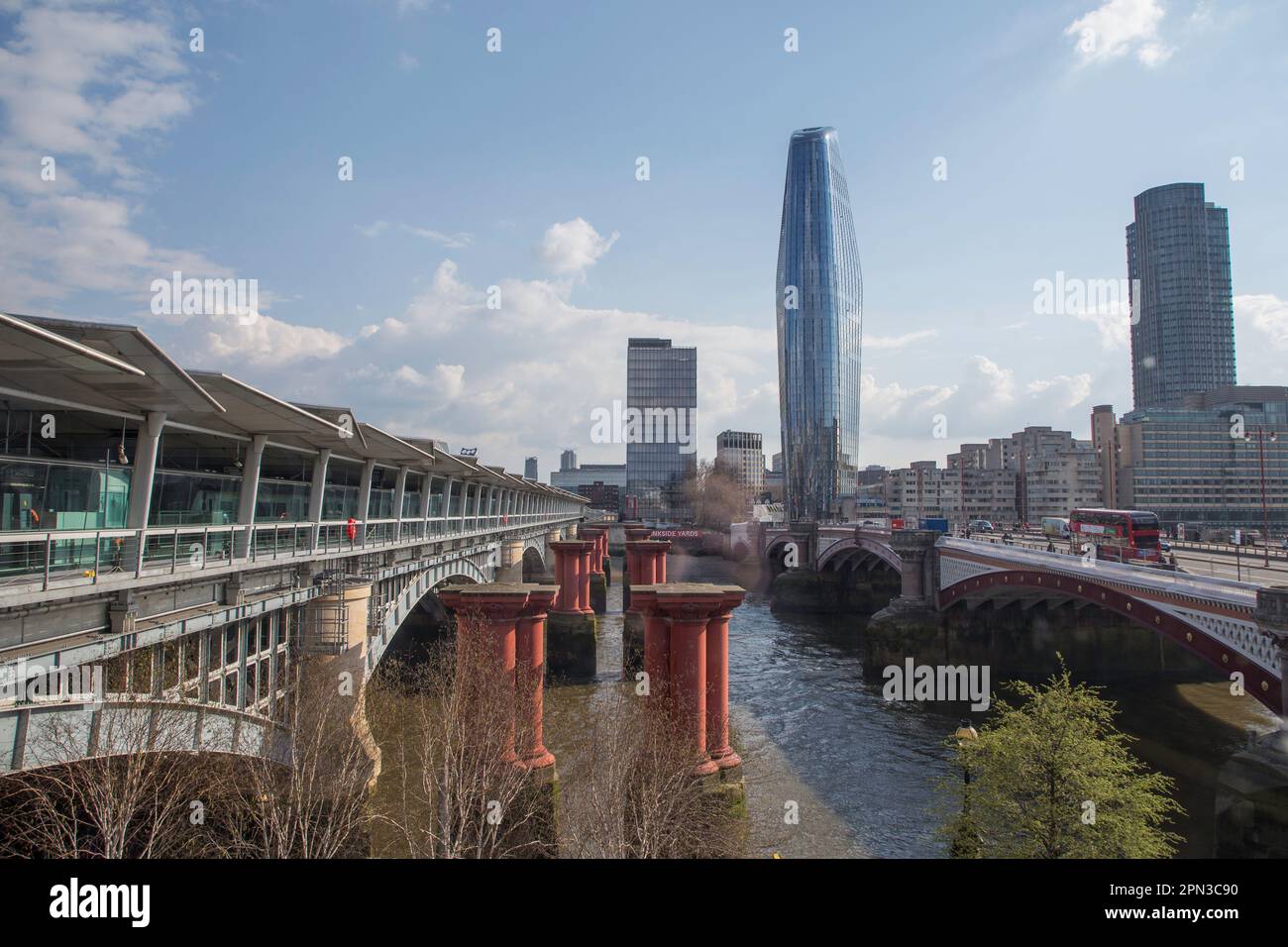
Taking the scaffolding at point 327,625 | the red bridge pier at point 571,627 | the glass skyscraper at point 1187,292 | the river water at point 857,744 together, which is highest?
the glass skyscraper at point 1187,292

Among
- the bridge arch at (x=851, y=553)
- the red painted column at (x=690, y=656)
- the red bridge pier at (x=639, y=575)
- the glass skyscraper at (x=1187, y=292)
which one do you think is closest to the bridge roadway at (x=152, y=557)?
the red painted column at (x=690, y=656)

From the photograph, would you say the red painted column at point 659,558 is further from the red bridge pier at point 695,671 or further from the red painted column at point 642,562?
the red bridge pier at point 695,671

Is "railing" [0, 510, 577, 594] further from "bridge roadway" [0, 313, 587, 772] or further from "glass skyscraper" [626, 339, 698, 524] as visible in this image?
"glass skyscraper" [626, 339, 698, 524]

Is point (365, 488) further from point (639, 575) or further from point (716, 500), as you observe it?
point (716, 500)

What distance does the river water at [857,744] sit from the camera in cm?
1744

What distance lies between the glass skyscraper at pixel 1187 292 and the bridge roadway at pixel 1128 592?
169537 millimetres

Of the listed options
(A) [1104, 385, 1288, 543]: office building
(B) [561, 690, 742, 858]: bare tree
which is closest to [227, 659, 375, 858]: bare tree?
(B) [561, 690, 742, 858]: bare tree

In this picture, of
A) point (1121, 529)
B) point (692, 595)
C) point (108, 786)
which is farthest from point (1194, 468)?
point (108, 786)

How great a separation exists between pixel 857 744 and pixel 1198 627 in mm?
10190

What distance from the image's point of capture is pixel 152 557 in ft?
33.4

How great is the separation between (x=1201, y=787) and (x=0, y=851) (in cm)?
2581

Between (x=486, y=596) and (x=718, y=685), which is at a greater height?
(x=486, y=596)
